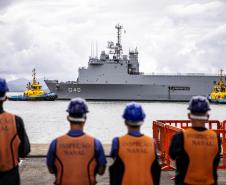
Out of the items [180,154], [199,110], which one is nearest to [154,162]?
[180,154]

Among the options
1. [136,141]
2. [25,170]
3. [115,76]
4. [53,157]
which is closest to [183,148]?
[136,141]

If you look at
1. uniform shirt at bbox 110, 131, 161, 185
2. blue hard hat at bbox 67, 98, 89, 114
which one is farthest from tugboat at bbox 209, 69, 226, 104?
blue hard hat at bbox 67, 98, 89, 114

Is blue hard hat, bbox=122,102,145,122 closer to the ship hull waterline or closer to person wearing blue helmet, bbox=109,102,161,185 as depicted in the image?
person wearing blue helmet, bbox=109,102,161,185

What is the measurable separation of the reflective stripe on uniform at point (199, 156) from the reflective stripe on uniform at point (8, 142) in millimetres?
1778

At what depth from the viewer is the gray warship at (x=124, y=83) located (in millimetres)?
100750

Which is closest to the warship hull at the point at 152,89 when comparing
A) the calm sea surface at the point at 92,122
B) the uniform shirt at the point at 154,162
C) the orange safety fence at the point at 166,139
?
the calm sea surface at the point at 92,122

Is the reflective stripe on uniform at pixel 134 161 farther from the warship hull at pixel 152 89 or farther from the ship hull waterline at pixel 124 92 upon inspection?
the warship hull at pixel 152 89

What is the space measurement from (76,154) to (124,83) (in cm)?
9701

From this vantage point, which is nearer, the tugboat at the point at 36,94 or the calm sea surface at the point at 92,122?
the calm sea surface at the point at 92,122

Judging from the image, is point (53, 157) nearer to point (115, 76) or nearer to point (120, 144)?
point (120, 144)

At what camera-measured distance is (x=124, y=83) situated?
101 m

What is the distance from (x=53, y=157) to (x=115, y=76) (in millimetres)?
95825

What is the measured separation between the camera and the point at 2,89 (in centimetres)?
473

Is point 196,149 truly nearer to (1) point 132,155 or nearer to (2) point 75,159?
(1) point 132,155
